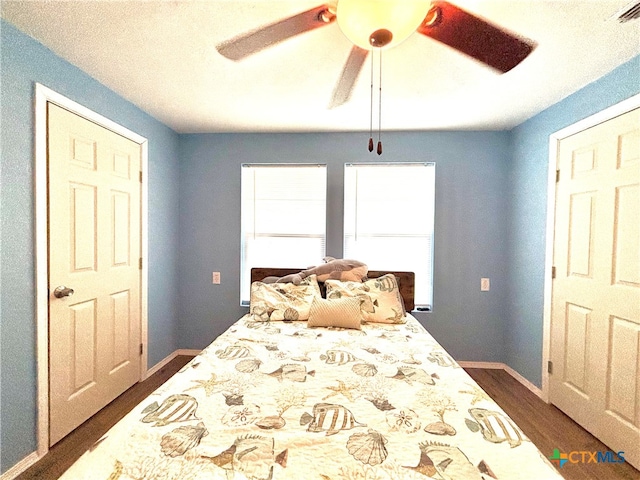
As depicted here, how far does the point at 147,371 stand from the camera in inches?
99.0

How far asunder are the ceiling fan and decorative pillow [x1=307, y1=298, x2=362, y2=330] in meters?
1.55

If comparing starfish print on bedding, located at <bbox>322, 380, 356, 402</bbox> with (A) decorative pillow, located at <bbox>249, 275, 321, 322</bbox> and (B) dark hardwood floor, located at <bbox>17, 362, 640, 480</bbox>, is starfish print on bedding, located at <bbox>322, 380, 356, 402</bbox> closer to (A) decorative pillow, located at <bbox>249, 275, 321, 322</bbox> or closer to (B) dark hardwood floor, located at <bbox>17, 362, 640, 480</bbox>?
(A) decorative pillow, located at <bbox>249, 275, 321, 322</bbox>

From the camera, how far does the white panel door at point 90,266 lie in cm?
170

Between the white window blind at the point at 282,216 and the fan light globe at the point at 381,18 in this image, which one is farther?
the white window blind at the point at 282,216

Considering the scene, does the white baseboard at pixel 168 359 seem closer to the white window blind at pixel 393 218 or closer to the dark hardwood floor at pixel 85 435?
the dark hardwood floor at pixel 85 435

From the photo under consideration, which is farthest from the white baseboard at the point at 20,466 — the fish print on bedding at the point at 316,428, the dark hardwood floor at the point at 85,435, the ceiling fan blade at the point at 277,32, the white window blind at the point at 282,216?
the ceiling fan blade at the point at 277,32

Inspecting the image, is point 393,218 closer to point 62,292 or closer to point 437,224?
point 437,224

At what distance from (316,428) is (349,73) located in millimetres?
1734

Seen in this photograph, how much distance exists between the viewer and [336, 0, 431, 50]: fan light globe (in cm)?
104

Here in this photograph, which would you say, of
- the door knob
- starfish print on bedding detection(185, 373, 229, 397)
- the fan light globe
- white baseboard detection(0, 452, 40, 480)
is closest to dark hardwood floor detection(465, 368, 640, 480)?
starfish print on bedding detection(185, 373, 229, 397)

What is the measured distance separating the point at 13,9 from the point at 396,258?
3.03 meters

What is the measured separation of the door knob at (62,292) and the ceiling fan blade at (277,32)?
170cm

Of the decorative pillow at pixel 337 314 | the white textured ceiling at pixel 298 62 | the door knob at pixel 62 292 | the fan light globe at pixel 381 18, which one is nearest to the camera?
the fan light globe at pixel 381 18

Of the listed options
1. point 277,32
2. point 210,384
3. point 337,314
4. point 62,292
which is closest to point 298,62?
point 277,32
